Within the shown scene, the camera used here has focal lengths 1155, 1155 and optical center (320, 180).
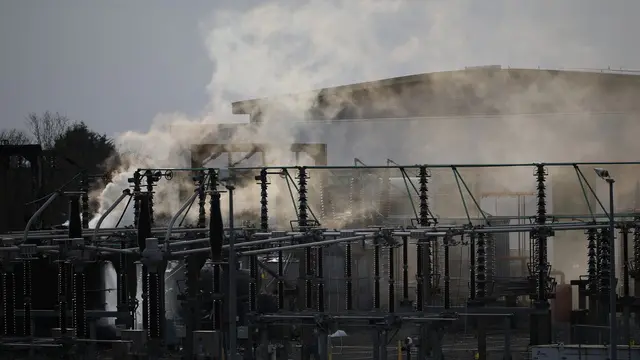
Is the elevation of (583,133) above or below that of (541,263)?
above

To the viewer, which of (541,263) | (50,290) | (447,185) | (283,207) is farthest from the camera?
(447,185)

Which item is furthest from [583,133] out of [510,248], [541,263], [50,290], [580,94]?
[50,290]

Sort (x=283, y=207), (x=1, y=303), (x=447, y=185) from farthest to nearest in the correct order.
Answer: (x=447, y=185) → (x=283, y=207) → (x=1, y=303)

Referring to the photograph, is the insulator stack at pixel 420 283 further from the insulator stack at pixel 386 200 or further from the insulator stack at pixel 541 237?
the insulator stack at pixel 386 200

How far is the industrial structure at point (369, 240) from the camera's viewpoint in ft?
139

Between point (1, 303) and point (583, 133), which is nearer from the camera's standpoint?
point (1, 303)

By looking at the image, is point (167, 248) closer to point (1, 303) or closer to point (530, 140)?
point (1, 303)

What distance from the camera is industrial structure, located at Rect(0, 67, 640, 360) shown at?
139 ft

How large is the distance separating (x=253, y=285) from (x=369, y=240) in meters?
17.0

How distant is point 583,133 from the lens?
280ft

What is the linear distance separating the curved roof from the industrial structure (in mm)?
133

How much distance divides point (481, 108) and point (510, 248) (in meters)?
11.6

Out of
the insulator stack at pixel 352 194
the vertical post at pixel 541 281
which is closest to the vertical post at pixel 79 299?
the vertical post at pixel 541 281

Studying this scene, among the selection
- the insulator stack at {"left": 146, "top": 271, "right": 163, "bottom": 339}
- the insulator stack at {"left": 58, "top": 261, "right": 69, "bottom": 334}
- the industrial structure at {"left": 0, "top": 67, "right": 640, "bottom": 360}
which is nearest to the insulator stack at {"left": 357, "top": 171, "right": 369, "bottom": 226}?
the industrial structure at {"left": 0, "top": 67, "right": 640, "bottom": 360}
